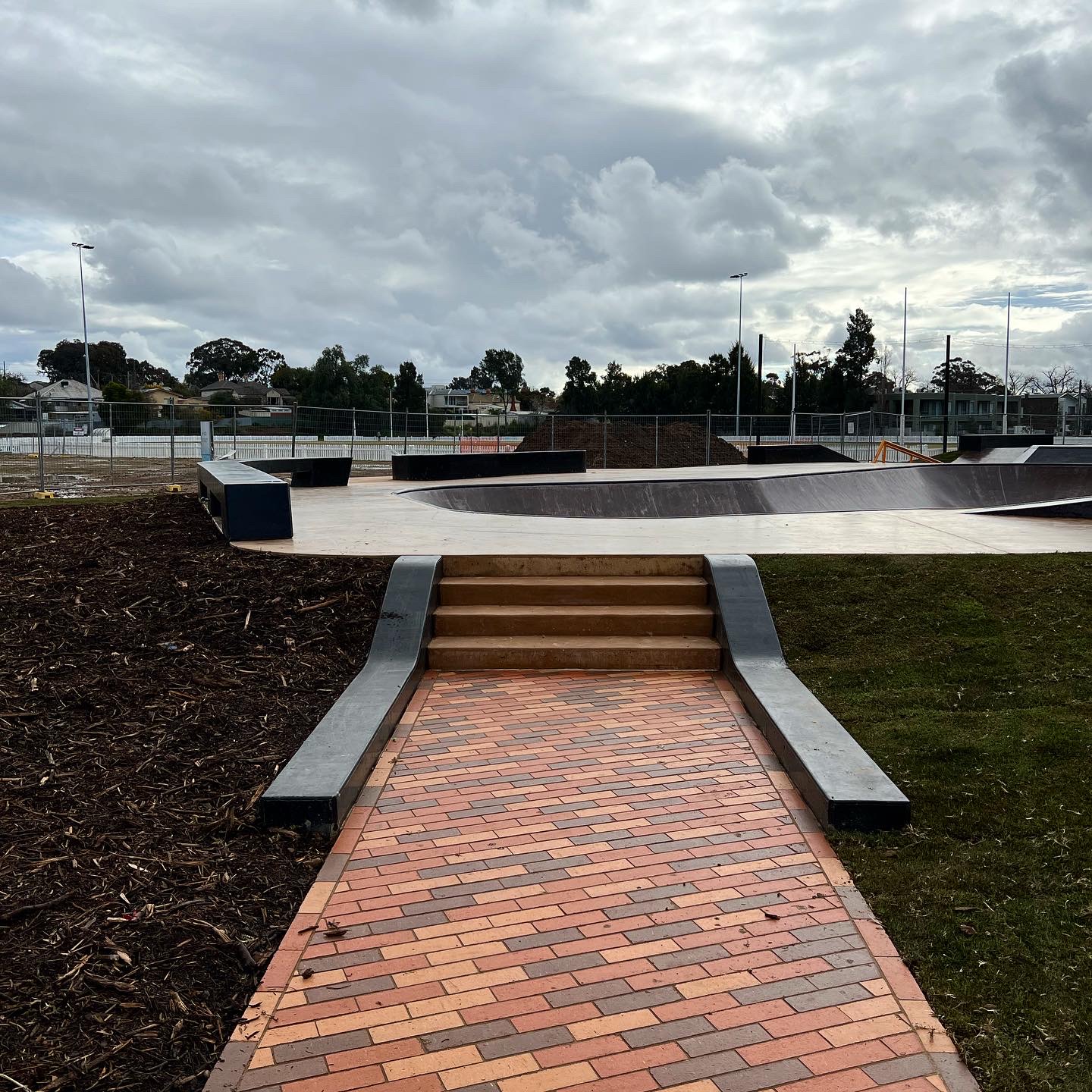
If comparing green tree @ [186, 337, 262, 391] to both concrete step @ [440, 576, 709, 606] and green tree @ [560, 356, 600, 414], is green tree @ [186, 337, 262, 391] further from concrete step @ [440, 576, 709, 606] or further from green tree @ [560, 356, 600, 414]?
concrete step @ [440, 576, 709, 606]

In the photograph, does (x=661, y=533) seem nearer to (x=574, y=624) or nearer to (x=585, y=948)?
(x=574, y=624)

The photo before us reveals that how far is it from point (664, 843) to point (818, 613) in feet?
10.7

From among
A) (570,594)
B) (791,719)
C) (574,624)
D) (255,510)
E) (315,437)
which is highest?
(315,437)

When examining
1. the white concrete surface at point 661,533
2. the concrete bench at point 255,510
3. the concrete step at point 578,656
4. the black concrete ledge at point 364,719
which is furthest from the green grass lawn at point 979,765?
the concrete bench at point 255,510

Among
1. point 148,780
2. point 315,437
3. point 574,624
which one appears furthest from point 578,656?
point 315,437

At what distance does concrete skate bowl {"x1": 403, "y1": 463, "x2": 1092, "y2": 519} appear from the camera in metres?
15.2

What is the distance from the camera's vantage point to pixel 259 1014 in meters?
2.96

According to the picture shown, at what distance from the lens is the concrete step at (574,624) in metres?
6.98

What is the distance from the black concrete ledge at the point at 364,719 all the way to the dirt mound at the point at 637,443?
902 inches

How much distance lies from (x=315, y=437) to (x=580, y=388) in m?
56.7

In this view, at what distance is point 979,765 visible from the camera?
15.3 feet

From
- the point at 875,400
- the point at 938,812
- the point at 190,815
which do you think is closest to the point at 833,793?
the point at 938,812

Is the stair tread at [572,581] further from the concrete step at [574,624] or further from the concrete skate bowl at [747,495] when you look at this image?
the concrete skate bowl at [747,495]

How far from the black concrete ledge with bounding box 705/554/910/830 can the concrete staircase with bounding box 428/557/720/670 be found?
0.67ft
